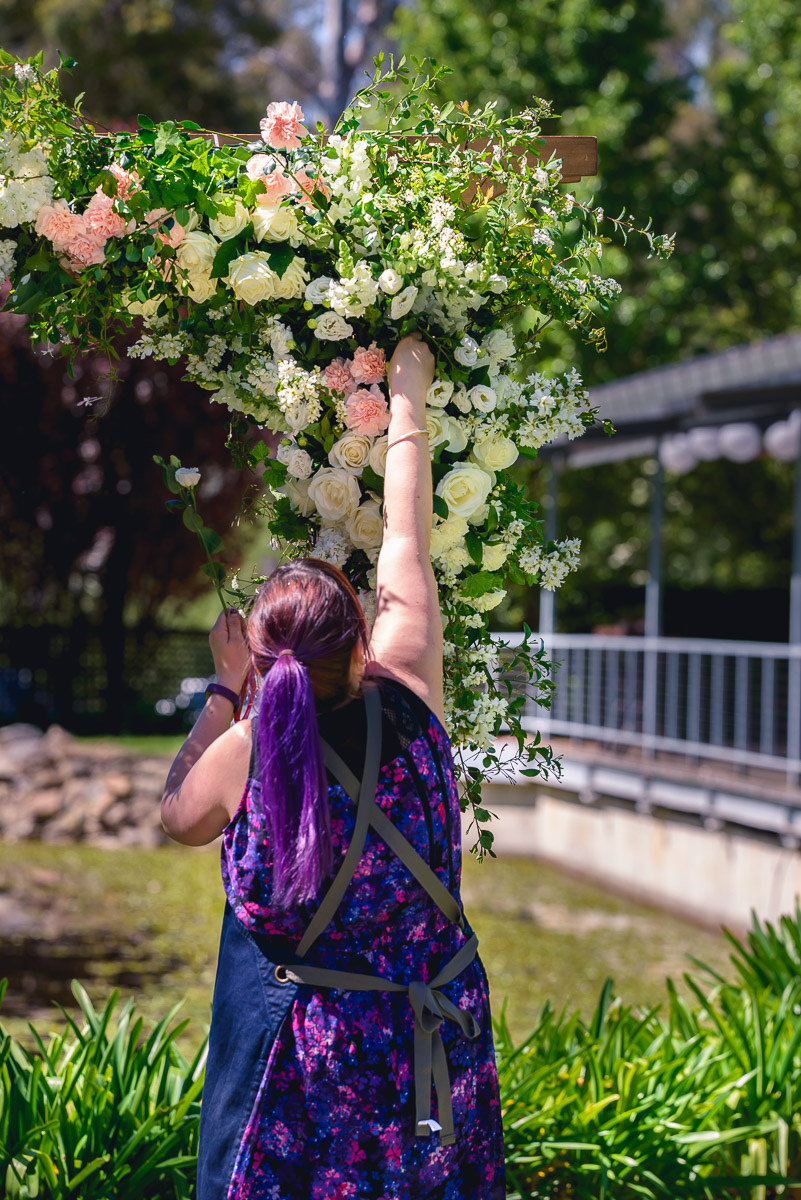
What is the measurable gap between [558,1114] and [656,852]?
19.3ft

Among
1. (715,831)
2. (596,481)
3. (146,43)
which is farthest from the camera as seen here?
(146,43)

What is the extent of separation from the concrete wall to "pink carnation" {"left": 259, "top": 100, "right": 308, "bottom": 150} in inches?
231

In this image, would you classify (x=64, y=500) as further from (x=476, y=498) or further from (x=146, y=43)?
(x=476, y=498)

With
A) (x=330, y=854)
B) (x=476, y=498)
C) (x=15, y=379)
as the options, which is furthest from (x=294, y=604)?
(x=15, y=379)

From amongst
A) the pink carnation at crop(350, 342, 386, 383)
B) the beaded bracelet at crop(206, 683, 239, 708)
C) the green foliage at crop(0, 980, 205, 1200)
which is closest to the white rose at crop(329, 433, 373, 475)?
the pink carnation at crop(350, 342, 386, 383)

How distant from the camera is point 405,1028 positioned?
6.23ft

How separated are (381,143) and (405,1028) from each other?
1542mm

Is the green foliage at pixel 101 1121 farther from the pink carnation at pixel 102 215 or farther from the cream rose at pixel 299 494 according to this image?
the pink carnation at pixel 102 215

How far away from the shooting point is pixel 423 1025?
1888 mm

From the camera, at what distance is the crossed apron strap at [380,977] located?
6.06 feet

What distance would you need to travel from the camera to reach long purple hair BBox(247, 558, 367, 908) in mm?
1789

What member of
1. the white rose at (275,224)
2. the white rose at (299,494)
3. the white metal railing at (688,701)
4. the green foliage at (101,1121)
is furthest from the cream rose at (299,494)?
the white metal railing at (688,701)

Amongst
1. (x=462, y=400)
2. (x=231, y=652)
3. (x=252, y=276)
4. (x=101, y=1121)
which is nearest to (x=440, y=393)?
(x=462, y=400)

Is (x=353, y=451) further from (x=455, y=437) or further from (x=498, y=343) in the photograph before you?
(x=498, y=343)
